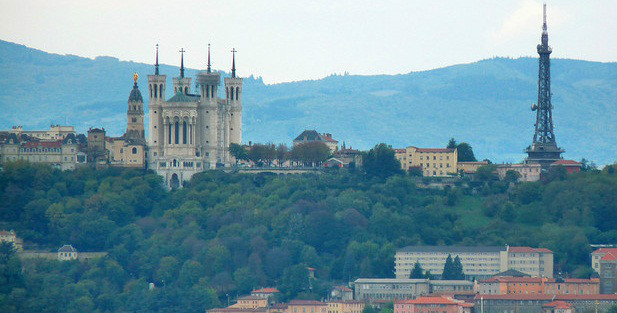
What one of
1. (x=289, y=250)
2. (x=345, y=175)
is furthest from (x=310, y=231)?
(x=345, y=175)

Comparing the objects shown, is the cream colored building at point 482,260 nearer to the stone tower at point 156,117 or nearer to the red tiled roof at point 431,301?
the red tiled roof at point 431,301

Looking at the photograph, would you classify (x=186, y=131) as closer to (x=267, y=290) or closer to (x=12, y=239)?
(x=12, y=239)

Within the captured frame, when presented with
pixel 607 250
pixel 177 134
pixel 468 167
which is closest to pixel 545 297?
pixel 607 250

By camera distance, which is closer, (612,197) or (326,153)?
(612,197)

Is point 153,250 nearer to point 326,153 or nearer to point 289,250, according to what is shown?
point 289,250

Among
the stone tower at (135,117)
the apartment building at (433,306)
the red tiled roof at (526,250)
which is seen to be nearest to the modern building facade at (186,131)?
the stone tower at (135,117)
